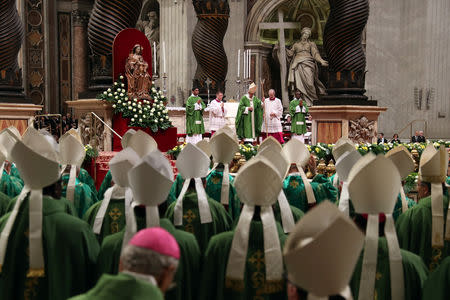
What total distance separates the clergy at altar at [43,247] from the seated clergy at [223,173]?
5.78ft

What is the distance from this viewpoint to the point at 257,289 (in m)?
2.84

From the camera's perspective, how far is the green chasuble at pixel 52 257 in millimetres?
2910

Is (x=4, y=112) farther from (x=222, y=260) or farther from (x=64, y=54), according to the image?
(x=64, y=54)

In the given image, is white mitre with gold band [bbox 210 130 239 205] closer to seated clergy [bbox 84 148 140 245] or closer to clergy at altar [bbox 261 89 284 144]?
seated clergy [bbox 84 148 140 245]

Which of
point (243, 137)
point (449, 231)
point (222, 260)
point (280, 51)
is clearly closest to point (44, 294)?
point (222, 260)

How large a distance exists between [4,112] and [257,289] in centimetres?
856

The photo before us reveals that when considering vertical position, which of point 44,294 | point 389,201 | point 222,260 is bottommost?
point 44,294

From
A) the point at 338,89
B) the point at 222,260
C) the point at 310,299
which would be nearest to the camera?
the point at 310,299

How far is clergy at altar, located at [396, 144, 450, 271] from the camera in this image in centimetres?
360

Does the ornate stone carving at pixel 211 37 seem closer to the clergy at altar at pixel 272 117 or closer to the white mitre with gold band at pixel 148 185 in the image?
→ the clergy at altar at pixel 272 117

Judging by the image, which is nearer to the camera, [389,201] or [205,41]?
[389,201]

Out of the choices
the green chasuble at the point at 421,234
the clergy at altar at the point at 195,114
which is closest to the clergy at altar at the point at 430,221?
the green chasuble at the point at 421,234

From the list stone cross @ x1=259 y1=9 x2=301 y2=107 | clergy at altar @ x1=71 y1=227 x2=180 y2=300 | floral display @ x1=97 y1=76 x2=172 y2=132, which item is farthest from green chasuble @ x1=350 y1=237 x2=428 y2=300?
stone cross @ x1=259 y1=9 x2=301 y2=107

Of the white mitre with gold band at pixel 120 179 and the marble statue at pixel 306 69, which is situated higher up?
the marble statue at pixel 306 69
